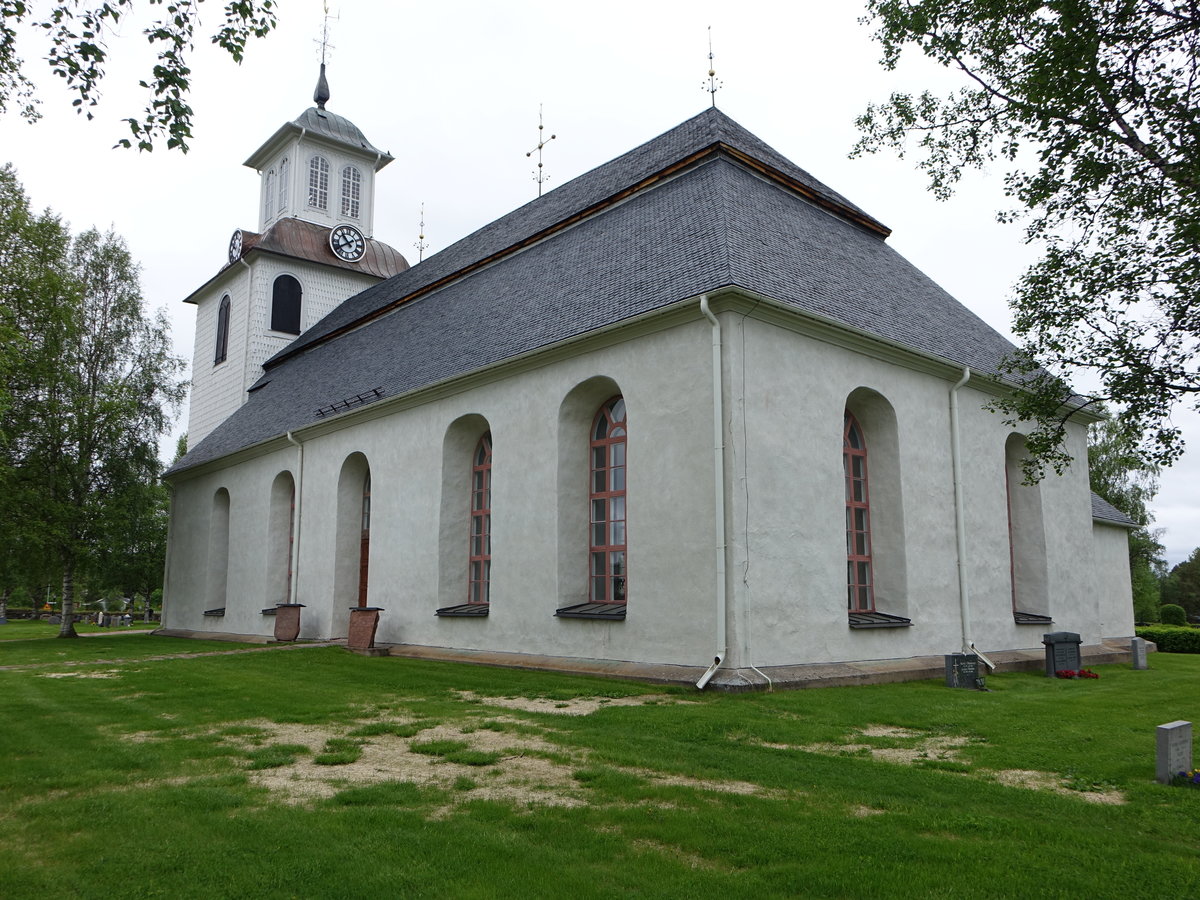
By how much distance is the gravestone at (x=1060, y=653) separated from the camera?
49.9ft

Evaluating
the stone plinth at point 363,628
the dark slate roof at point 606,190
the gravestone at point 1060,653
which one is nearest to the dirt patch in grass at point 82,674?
the stone plinth at point 363,628

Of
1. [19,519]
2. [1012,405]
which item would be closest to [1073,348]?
[1012,405]

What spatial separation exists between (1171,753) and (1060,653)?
9.60m

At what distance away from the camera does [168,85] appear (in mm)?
7789

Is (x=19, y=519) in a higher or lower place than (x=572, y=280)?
lower

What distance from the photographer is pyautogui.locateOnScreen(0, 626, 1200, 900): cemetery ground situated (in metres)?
4.25

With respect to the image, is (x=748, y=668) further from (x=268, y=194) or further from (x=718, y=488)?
(x=268, y=194)

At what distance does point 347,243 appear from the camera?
111 feet

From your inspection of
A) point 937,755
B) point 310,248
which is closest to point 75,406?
point 310,248

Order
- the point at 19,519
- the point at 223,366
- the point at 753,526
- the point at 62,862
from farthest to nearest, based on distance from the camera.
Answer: the point at 223,366
the point at 19,519
the point at 753,526
the point at 62,862

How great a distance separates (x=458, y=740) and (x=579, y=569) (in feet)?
22.3

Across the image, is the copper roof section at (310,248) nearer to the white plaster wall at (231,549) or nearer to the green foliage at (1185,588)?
the white plaster wall at (231,549)

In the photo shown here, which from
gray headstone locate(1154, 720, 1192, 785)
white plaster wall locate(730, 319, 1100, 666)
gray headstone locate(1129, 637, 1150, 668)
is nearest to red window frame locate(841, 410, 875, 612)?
white plaster wall locate(730, 319, 1100, 666)

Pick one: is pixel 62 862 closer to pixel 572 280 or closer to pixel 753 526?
pixel 753 526
